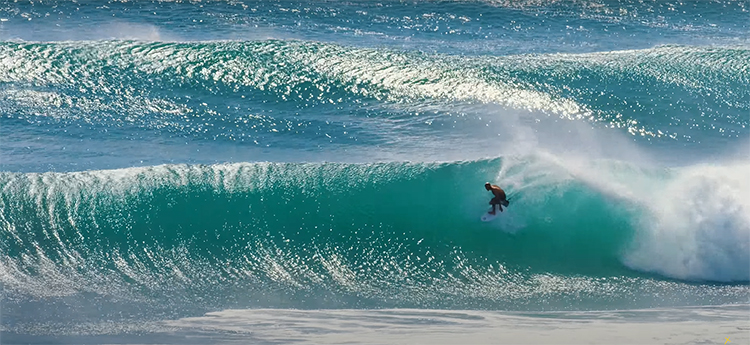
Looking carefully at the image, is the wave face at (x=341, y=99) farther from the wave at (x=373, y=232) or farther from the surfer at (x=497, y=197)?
the surfer at (x=497, y=197)

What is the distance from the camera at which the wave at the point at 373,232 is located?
1108cm

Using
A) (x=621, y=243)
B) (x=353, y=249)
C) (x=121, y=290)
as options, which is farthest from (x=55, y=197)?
(x=621, y=243)

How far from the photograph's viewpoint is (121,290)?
1084 centimetres

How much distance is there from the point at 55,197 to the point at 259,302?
394 centimetres

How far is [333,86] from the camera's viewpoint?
54.5ft

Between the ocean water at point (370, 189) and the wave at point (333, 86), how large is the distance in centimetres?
6

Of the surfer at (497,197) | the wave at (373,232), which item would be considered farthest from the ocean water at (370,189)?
the surfer at (497,197)

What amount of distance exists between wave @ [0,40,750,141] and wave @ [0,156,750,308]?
2.43m

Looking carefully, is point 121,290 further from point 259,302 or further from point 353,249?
point 353,249

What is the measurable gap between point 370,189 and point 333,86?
4.17 m

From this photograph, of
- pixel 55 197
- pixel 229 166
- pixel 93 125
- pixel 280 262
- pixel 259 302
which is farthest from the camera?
pixel 93 125

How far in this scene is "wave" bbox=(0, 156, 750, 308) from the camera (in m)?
11.1

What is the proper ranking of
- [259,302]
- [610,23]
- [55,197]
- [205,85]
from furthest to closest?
[610,23] → [205,85] → [55,197] → [259,302]

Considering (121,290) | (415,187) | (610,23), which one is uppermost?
(610,23)
